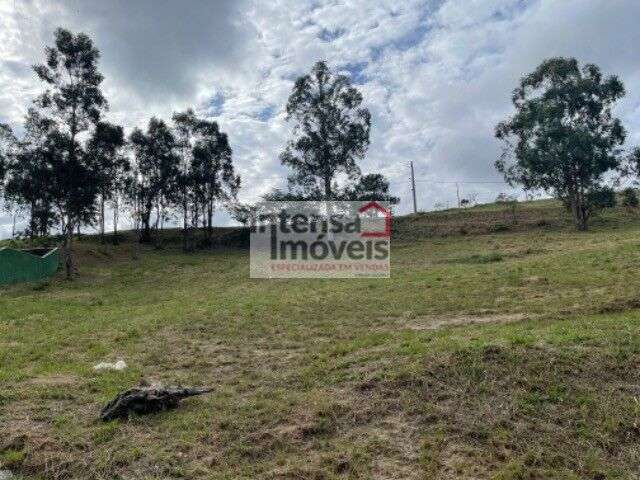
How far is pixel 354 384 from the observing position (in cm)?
702

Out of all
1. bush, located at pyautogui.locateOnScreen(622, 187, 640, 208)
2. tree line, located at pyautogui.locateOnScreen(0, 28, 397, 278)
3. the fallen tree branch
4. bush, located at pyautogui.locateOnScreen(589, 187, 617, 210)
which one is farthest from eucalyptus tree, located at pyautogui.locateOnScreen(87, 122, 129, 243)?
bush, located at pyautogui.locateOnScreen(622, 187, 640, 208)

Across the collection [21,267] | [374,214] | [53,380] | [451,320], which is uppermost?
[374,214]

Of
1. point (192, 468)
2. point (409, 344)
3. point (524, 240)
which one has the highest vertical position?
point (524, 240)

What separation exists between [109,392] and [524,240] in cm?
2681

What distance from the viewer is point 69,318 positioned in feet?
Answer: 49.7

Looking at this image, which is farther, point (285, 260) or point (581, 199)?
point (581, 199)

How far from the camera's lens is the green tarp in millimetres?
24109

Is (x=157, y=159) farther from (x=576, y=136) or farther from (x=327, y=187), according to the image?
(x=576, y=136)

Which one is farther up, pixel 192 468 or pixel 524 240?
pixel 524 240

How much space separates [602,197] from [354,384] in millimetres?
31780

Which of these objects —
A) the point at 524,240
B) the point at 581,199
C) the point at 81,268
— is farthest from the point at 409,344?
the point at 581,199

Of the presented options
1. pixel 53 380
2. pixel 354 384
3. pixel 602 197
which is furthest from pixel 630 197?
pixel 53 380

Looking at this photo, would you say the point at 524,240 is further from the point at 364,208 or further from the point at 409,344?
the point at 409,344

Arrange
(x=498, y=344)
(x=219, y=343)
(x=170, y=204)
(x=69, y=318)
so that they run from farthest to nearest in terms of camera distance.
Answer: (x=170, y=204), (x=69, y=318), (x=219, y=343), (x=498, y=344)
